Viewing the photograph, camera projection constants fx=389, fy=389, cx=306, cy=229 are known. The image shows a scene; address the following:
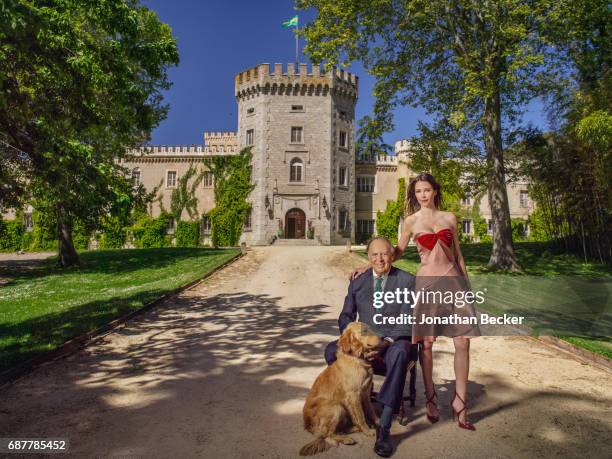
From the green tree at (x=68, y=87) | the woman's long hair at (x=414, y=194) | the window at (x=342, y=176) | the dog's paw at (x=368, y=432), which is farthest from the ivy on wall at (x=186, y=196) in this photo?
the dog's paw at (x=368, y=432)

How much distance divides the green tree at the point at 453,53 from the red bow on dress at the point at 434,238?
9817 mm

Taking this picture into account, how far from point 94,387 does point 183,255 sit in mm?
17650

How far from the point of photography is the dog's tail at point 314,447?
313cm

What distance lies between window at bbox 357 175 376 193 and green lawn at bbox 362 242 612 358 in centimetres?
2023

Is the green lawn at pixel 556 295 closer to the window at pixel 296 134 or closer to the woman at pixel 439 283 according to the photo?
the woman at pixel 439 283

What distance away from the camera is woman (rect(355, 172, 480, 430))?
361 centimetres

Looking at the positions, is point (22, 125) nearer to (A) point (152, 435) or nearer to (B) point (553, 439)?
(A) point (152, 435)

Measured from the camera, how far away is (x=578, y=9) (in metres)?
11.8

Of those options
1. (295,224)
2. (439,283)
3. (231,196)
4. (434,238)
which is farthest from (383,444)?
(231,196)

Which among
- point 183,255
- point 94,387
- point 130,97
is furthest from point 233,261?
point 94,387

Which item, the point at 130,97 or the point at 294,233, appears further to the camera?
the point at 294,233

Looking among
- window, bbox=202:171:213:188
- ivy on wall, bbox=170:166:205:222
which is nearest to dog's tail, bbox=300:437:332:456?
ivy on wall, bbox=170:166:205:222

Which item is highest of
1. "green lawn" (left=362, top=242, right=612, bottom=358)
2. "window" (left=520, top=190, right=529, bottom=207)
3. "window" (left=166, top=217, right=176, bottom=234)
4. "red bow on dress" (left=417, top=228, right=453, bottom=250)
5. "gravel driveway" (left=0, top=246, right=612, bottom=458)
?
"window" (left=520, top=190, right=529, bottom=207)

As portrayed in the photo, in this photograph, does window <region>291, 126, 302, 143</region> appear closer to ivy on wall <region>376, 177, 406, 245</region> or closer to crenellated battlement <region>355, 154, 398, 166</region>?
crenellated battlement <region>355, 154, 398, 166</region>
